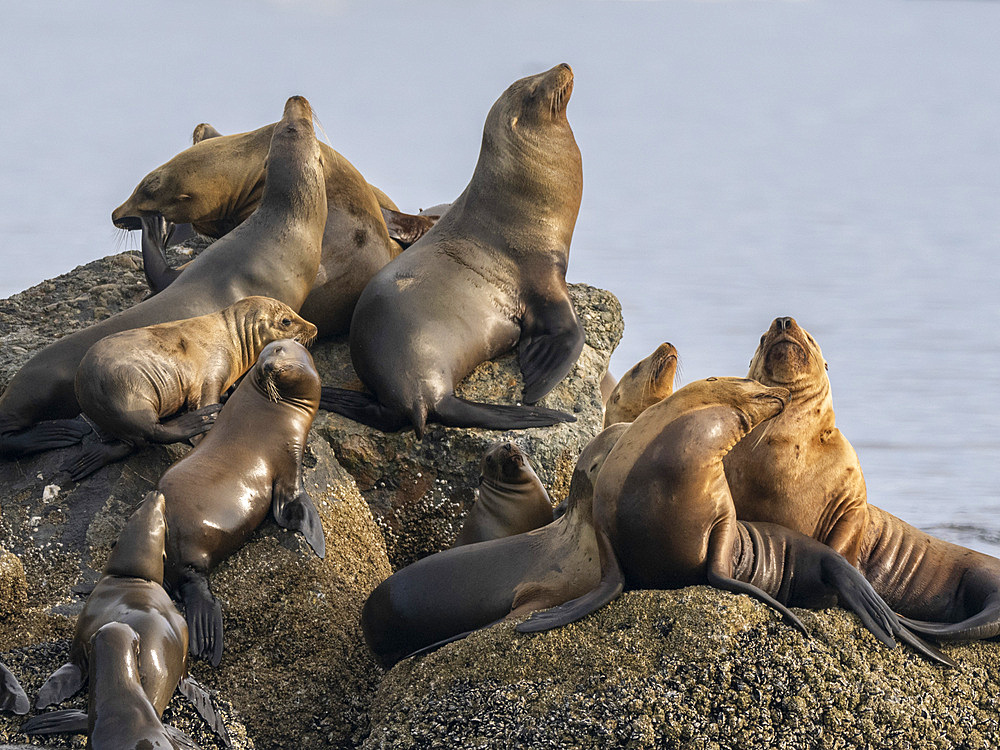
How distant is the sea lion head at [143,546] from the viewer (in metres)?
4.21

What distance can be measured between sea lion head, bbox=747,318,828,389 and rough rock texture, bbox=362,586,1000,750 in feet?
3.57

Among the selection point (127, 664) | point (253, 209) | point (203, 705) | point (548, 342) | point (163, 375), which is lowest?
point (203, 705)

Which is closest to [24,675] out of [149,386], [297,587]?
[297,587]

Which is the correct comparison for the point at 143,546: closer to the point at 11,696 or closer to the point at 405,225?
the point at 11,696

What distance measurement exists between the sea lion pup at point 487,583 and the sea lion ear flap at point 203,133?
5.44 metres

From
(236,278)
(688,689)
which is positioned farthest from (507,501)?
(236,278)

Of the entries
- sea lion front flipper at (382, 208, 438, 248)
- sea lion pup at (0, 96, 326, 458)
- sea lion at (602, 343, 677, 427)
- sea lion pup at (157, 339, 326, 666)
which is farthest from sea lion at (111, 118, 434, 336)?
sea lion at (602, 343, 677, 427)

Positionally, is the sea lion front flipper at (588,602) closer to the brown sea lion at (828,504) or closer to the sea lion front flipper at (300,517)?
the brown sea lion at (828,504)

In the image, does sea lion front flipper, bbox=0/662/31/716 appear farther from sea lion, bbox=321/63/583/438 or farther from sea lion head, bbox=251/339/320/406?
sea lion, bbox=321/63/583/438

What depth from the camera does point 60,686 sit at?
370 cm

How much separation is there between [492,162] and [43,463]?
3101mm

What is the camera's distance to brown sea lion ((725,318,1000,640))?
4.66 m

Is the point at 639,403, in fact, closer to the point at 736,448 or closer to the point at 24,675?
the point at 736,448

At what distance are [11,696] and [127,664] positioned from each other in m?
0.48
